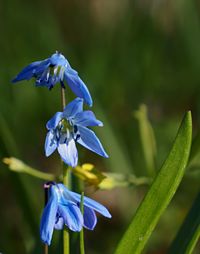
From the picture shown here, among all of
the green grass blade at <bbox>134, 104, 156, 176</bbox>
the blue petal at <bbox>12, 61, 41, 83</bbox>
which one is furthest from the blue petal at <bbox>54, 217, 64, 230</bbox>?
the green grass blade at <bbox>134, 104, 156, 176</bbox>

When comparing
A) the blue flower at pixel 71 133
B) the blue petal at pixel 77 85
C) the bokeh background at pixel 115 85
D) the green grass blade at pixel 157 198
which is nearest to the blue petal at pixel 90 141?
the blue flower at pixel 71 133

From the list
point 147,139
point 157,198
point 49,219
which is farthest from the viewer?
point 147,139

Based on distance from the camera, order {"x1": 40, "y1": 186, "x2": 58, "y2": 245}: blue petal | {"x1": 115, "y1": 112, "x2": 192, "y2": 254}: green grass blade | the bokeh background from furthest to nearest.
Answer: the bokeh background < {"x1": 115, "y1": 112, "x2": 192, "y2": 254}: green grass blade < {"x1": 40, "y1": 186, "x2": 58, "y2": 245}: blue petal

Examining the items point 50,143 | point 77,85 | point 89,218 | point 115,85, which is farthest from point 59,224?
point 115,85

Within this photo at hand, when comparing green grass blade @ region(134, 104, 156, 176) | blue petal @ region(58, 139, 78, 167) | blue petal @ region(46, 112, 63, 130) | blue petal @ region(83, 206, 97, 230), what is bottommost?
blue petal @ region(83, 206, 97, 230)

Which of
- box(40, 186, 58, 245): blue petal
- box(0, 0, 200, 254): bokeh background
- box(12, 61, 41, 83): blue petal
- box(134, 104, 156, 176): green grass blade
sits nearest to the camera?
box(40, 186, 58, 245): blue petal

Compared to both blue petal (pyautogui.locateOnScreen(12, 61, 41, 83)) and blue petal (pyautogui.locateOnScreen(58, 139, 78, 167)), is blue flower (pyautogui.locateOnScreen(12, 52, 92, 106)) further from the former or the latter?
blue petal (pyautogui.locateOnScreen(58, 139, 78, 167))

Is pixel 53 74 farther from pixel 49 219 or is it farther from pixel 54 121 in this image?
pixel 49 219
